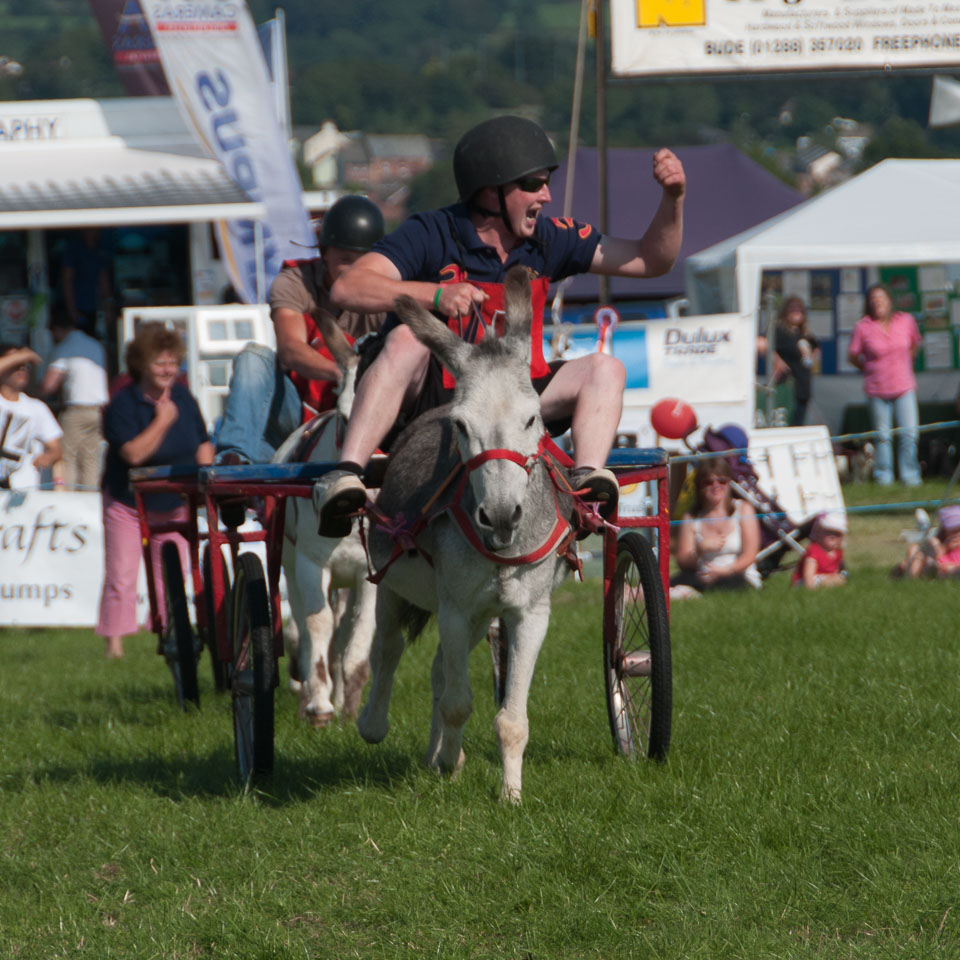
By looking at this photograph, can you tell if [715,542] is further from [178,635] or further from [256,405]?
[178,635]

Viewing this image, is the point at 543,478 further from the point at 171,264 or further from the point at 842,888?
the point at 171,264

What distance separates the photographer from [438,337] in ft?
16.3

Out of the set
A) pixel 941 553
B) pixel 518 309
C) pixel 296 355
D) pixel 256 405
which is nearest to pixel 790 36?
pixel 941 553

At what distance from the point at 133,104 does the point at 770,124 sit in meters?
138

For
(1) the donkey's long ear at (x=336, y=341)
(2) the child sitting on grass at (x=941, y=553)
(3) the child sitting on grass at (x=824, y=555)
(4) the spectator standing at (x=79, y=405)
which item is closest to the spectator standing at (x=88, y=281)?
(4) the spectator standing at (x=79, y=405)

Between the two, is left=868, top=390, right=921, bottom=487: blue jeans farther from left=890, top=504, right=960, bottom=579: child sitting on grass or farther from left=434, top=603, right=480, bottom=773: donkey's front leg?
left=434, top=603, right=480, bottom=773: donkey's front leg

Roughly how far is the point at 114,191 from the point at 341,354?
13124mm

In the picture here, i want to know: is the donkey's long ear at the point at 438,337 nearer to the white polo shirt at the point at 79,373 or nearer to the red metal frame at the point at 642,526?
the red metal frame at the point at 642,526

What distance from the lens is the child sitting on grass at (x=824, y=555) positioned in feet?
40.3

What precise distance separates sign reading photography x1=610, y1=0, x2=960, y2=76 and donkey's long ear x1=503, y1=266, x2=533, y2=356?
8.47 metres

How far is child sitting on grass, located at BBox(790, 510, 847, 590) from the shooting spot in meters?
12.3

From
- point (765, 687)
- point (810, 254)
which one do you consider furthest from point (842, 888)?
point (810, 254)

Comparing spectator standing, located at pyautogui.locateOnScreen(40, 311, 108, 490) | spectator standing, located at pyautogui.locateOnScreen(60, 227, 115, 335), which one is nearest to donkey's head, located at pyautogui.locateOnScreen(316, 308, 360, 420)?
spectator standing, located at pyautogui.locateOnScreen(40, 311, 108, 490)

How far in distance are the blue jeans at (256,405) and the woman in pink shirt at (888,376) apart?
1138 centimetres
